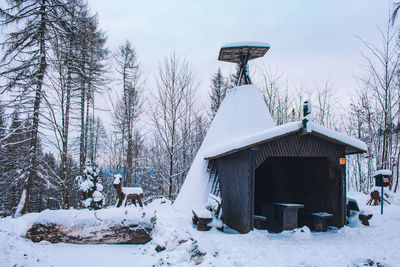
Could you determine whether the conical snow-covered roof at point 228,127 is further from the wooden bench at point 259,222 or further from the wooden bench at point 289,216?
the wooden bench at point 289,216

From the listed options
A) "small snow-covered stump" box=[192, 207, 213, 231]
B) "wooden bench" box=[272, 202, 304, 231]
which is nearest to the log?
"small snow-covered stump" box=[192, 207, 213, 231]

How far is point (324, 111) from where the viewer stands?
872 inches

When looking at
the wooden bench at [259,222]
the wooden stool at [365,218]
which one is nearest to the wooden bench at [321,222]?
the wooden stool at [365,218]

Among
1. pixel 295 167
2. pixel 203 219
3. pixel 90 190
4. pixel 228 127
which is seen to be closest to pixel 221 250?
pixel 203 219

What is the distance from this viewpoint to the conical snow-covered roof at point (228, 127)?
29.8ft

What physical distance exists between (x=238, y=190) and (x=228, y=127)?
359 cm

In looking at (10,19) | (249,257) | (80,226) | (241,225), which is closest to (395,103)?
(241,225)

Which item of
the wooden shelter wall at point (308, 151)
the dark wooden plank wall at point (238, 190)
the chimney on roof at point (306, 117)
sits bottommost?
the dark wooden plank wall at point (238, 190)

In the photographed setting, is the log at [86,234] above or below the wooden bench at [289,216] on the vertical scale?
below

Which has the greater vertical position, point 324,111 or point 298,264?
point 324,111

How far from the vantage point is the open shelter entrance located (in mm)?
7368

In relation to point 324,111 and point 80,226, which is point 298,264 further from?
point 324,111

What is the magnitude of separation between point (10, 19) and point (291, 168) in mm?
12788

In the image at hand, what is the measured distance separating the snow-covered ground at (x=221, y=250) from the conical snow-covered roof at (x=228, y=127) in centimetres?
229
